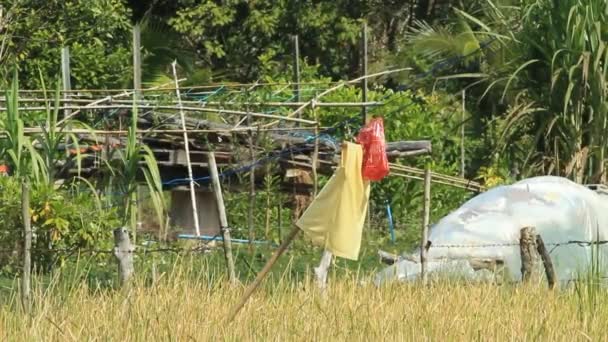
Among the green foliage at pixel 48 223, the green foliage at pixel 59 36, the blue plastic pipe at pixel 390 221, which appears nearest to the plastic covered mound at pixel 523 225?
the green foliage at pixel 48 223

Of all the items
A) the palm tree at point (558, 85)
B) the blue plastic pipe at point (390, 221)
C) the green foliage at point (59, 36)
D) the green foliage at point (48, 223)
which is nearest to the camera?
the green foliage at point (48, 223)

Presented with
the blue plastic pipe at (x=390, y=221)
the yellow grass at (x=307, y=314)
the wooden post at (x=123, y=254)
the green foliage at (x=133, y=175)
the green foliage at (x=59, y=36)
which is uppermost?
the green foliage at (x=59, y=36)

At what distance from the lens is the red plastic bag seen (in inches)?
190

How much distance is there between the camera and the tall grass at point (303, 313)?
187 inches

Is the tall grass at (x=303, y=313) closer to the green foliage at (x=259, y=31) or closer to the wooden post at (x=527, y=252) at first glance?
the wooden post at (x=527, y=252)

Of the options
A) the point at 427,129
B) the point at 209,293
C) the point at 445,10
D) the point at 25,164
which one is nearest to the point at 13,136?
the point at 25,164

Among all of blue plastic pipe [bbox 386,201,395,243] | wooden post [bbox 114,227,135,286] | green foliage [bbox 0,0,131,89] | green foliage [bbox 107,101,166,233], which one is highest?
green foliage [bbox 0,0,131,89]

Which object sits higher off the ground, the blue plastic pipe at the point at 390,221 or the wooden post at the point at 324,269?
the wooden post at the point at 324,269

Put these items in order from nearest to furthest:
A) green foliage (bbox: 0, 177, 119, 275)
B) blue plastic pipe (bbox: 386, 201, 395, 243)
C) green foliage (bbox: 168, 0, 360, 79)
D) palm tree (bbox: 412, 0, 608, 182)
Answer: green foliage (bbox: 0, 177, 119, 275), palm tree (bbox: 412, 0, 608, 182), blue plastic pipe (bbox: 386, 201, 395, 243), green foliage (bbox: 168, 0, 360, 79)

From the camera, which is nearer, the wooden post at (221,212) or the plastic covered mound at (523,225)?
the wooden post at (221,212)

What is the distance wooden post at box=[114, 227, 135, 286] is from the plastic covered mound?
1.79 meters

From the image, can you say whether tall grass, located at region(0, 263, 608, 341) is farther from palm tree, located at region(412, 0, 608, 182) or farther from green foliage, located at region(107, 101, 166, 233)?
palm tree, located at region(412, 0, 608, 182)

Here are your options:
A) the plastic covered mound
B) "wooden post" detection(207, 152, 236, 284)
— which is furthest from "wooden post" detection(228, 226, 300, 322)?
the plastic covered mound

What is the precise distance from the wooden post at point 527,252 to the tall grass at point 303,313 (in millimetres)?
278
